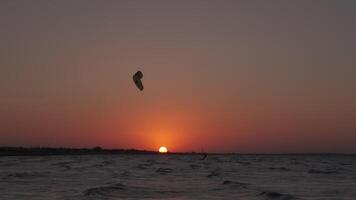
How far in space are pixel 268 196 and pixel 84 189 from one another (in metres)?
10.3

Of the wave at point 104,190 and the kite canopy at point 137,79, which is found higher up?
the kite canopy at point 137,79

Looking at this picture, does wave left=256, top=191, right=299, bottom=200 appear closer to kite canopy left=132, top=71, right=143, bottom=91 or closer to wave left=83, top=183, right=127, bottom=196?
wave left=83, top=183, right=127, bottom=196

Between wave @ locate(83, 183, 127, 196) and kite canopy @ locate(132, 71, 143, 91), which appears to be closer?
kite canopy @ locate(132, 71, 143, 91)

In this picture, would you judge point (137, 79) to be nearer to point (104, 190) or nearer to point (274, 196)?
point (104, 190)

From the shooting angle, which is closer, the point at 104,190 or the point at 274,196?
the point at 274,196

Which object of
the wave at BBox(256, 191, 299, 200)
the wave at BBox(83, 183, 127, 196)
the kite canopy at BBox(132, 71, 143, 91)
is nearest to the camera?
the kite canopy at BBox(132, 71, 143, 91)

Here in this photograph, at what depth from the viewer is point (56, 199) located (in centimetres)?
2667

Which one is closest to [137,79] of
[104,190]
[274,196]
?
[104,190]

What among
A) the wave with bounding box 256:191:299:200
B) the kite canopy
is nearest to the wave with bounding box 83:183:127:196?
the kite canopy

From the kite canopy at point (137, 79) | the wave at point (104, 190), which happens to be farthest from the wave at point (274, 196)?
the kite canopy at point (137, 79)

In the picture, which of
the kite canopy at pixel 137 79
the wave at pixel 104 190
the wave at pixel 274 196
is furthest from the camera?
the wave at pixel 104 190

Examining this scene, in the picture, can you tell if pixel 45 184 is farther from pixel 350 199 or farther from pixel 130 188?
pixel 350 199

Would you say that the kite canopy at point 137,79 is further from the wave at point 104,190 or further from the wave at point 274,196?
the wave at point 274,196

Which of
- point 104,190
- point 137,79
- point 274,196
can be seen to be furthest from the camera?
point 104,190
